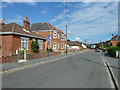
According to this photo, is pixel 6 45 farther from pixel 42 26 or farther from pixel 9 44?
pixel 42 26

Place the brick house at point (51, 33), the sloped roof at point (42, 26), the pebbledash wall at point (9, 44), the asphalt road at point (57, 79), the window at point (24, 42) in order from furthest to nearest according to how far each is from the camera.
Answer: the sloped roof at point (42, 26), the brick house at point (51, 33), the window at point (24, 42), the pebbledash wall at point (9, 44), the asphalt road at point (57, 79)

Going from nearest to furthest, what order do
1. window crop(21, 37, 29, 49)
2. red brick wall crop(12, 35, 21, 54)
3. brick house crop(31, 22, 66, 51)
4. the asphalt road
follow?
the asphalt road
red brick wall crop(12, 35, 21, 54)
window crop(21, 37, 29, 49)
brick house crop(31, 22, 66, 51)

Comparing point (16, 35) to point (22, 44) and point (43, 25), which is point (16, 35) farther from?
point (43, 25)

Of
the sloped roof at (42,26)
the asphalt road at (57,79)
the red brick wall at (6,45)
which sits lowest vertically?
the asphalt road at (57,79)

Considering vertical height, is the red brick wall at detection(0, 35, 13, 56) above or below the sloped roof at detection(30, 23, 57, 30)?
below

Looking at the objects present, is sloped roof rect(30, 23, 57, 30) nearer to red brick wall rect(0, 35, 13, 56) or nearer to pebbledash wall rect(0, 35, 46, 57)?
pebbledash wall rect(0, 35, 46, 57)

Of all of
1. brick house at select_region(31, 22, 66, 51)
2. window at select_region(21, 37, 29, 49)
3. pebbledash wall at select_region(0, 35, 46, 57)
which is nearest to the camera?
pebbledash wall at select_region(0, 35, 46, 57)

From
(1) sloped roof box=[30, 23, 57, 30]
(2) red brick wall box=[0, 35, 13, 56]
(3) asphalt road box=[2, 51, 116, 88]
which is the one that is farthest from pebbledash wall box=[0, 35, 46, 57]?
(1) sloped roof box=[30, 23, 57, 30]

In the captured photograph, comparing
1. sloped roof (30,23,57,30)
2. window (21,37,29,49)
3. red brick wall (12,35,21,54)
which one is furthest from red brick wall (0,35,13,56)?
sloped roof (30,23,57,30)

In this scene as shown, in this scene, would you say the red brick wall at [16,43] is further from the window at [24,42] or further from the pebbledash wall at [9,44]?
the window at [24,42]

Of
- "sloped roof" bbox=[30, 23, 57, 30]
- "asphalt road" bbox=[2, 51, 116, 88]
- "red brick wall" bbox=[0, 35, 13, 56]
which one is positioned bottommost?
"asphalt road" bbox=[2, 51, 116, 88]

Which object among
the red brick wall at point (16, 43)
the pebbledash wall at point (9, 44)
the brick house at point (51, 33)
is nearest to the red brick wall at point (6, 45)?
the pebbledash wall at point (9, 44)

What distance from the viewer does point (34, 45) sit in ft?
63.4

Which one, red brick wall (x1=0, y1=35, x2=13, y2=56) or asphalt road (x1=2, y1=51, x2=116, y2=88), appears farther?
red brick wall (x1=0, y1=35, x2=13, y2=56)
